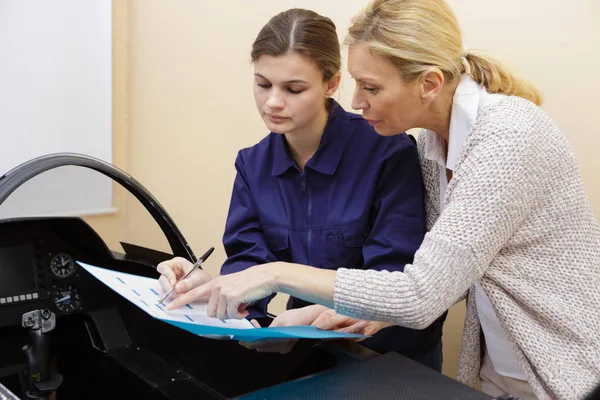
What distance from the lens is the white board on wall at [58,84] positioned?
2648 millimetres

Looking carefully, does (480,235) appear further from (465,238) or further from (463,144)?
(463,144)

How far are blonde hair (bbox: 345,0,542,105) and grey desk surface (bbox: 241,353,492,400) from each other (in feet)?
1.65

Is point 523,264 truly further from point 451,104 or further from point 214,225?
point 214,225

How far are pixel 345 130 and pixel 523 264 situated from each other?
1.75 ft

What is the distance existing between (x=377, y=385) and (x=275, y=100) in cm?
63

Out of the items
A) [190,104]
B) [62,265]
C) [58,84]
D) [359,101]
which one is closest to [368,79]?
Result: [359,101]

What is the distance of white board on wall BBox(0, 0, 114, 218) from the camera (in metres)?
2.65

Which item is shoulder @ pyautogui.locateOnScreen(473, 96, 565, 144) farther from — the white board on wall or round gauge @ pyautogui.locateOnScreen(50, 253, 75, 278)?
the white board on wall

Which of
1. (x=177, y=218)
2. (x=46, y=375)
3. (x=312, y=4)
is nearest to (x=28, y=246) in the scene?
(x=46, y=375)

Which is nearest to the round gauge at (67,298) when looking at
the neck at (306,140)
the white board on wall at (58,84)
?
the neck at (306,140)

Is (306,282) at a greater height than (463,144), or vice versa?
(463,144)

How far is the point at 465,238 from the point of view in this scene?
0.98 metres

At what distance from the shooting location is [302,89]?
134cm

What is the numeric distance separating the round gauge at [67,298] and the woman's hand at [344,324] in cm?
60
